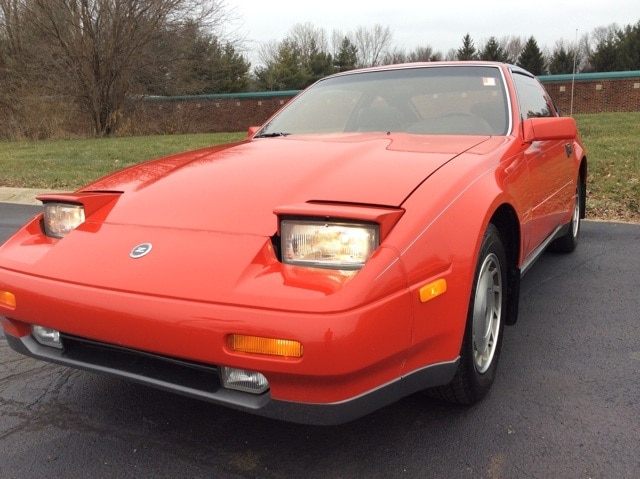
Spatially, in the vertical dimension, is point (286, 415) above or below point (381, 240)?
below

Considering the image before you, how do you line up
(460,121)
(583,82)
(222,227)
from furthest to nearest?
1. (583,82)
2. (460,121)
3. (222,227)

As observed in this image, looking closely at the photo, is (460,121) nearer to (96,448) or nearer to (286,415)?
(286,415)

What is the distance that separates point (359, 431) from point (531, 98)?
2641 mm

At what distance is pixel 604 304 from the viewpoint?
3.50 m

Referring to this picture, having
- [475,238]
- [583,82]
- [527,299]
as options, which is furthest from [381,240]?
[583,82]

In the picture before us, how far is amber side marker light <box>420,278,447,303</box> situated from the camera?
1.80 metres

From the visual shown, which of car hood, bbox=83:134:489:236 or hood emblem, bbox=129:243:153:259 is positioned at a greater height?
car hood, bbox=83:134:489:236

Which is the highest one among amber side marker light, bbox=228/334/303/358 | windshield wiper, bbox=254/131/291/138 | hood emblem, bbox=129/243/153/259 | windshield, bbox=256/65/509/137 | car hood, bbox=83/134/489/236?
windshield, bbox=256/65/509/137

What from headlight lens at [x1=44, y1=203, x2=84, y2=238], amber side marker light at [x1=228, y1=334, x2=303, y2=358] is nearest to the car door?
amber side marker light at [x1=228, y1=334, x2=303, y2=358]

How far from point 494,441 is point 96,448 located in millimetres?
1482

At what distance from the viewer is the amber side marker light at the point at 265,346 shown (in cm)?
162

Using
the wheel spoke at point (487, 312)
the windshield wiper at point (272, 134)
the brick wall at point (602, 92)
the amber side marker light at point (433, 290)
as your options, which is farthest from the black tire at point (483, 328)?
the brick wall at point (602, 92)

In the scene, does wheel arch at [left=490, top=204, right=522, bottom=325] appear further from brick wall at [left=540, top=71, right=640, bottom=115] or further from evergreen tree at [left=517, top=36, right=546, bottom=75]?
evergreen tree at [left=517, top=36, right=546, bottom=75]

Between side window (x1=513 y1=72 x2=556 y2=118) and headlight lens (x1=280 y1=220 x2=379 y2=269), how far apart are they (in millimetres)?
1865
